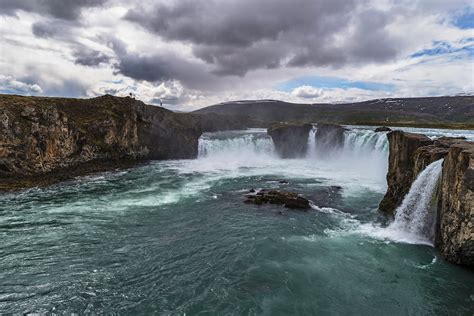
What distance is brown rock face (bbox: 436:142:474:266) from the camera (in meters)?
14.3

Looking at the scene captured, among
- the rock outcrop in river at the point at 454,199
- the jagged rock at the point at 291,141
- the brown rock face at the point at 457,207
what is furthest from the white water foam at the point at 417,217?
the jagged rock at the point at 291,141

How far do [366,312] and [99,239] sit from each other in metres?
15.4

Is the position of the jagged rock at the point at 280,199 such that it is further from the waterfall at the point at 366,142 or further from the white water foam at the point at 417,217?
the waterfall at the point at 366,142

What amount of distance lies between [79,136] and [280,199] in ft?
102

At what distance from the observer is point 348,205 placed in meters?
26.4

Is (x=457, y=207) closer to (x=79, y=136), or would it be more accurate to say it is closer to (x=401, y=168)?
(x=401, y=168)

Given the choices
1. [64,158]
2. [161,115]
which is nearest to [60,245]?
[64,158]

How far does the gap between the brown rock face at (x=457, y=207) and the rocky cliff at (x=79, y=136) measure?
3709 cm

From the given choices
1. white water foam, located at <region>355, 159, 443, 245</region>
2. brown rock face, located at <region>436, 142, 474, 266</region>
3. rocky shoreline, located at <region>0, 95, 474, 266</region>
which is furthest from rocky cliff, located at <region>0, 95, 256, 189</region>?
brown rock face, located at <region>436, 142, 474, 266</region>

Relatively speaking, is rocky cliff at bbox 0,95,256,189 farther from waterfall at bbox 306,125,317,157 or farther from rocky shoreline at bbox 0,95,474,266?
waterfall at bbox 306,125,317,157

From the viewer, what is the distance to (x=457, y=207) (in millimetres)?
14977

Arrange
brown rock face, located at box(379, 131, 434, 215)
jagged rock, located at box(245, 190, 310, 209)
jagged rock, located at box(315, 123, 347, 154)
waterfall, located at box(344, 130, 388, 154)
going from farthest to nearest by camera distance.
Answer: jagged rock, located at box(315, 123, 347, 154) → waterfall, located at box(344, 130, 388, 154) → jagged rock, located at box(245, 190, 310, 209) → brown rock face, located at box(379, 131, 434, 215)

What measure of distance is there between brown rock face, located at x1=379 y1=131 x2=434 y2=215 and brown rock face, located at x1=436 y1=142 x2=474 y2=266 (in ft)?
19.0

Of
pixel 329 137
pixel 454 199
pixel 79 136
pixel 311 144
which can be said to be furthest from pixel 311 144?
pixel 454 199
